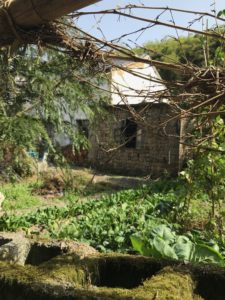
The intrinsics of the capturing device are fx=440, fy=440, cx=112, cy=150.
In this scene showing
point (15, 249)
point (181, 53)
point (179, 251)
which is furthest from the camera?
point (179, 251)

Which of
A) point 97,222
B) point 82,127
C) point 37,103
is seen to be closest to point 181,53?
point 37,103

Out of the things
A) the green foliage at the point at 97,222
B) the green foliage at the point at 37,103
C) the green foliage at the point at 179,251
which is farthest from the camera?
the green foliage at the point at 97,222

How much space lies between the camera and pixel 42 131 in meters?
5.53

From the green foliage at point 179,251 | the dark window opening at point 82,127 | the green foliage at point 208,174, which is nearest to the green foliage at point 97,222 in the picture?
the green foliage at point 208,174

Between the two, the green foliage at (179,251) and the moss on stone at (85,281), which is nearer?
the moss on stone at (85,281)

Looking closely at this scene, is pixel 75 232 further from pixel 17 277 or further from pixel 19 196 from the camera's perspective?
pixel 19 196

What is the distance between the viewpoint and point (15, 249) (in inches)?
146

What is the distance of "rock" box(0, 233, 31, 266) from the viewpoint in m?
3.60

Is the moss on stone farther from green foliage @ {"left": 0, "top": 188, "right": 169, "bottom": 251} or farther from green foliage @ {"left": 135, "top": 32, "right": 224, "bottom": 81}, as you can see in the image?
green foliage @ {"left": 0, "top": 188, "right": 169, "bottom": 251}

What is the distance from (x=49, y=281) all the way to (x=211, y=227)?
12.8 ft

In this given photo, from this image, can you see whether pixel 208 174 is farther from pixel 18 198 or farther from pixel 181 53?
pixel 18 198

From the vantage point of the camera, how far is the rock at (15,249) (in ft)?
11.8

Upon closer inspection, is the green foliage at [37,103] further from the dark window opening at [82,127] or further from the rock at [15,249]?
the rock at [15,249]

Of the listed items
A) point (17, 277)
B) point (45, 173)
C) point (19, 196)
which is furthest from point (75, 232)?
point (45, 173)
